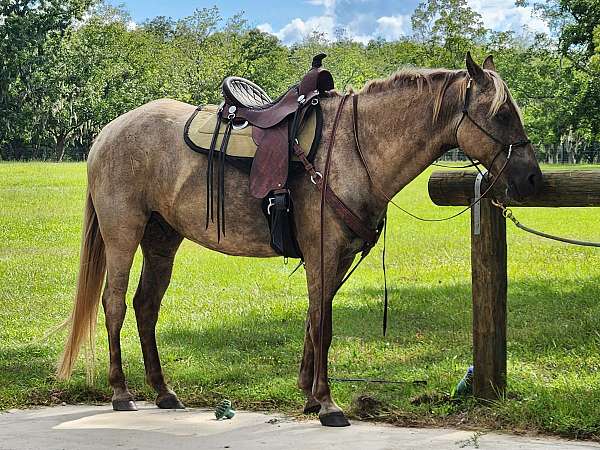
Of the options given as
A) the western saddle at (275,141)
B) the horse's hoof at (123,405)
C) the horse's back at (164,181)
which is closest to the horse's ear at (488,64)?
the western saddle at (275,141)

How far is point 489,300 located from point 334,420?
1.12m

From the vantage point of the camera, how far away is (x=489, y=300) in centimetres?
496

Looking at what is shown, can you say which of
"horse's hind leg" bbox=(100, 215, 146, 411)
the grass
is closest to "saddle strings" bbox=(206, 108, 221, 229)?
"horse's hind leg" bbox=(100, 215, 146, 411)

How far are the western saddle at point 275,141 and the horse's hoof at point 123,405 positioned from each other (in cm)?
119

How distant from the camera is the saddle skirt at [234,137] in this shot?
500 centimetres

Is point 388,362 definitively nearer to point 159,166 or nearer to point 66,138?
point 159,166

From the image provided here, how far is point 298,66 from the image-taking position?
67.4 m

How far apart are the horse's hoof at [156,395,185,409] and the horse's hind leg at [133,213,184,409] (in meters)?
0.29

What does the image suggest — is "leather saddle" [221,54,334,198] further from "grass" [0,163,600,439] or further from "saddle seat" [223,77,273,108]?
"grass" [0,163,600,439]

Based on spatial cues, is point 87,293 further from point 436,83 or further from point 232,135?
point 436,83

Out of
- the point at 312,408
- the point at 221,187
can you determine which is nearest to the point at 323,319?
the point at 312,408

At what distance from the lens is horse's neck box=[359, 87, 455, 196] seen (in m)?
4.77

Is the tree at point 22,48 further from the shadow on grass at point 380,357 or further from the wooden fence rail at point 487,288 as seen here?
the wooden fence rail at point 487,288

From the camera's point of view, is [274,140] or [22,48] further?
[22,48]
